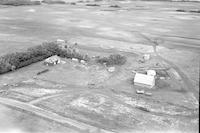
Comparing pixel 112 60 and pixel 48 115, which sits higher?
pixel 112 60

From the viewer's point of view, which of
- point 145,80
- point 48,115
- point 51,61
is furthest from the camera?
point 51,61

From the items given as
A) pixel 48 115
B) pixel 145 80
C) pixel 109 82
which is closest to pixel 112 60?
pixel 109 82

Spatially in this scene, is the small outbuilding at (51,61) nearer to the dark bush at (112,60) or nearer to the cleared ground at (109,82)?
the cleared ground at (109,82)

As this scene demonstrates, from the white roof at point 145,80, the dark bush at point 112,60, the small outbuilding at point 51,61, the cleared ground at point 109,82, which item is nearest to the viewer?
the cleared ground at point 109,82

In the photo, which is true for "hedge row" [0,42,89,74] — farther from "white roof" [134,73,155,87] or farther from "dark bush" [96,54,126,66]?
"white roof" [134,73,155,87]

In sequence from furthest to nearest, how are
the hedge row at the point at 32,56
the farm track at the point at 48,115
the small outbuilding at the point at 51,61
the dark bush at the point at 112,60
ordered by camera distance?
1. the dark bush at the point at 112,60
2. the small outbuilding at the point at 51,61
3. the hedge row at the point at 32,56
4. the farm track at the point at 48,115

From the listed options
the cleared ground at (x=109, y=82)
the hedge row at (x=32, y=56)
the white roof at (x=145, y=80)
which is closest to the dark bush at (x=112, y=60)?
the cleared ground at (x=109, y=82)

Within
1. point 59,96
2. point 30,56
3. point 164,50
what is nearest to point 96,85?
point 59,96

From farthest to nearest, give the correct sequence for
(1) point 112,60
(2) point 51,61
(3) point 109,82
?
1. (1) point 112,60
2. (2) point 51,61
3. (3) point 109,82

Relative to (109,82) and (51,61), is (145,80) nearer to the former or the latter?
(109,82)
